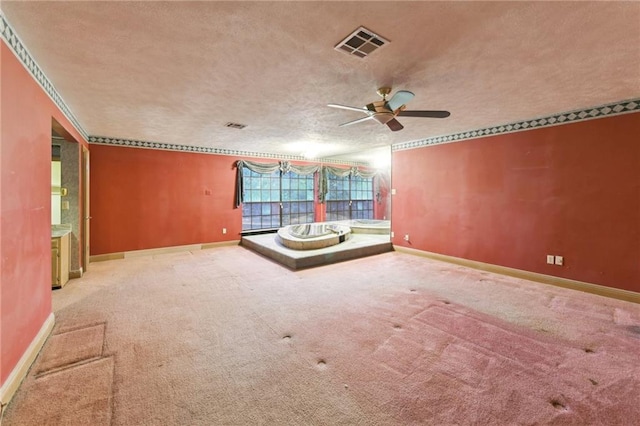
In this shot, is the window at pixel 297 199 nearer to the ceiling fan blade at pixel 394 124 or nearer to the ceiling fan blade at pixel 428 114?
the ceiling fan blade at pixel 394 124

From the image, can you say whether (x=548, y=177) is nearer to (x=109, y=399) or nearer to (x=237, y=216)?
(x=109, y=399)

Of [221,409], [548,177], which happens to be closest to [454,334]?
[221,409]

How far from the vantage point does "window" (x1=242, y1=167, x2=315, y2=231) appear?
7324mm

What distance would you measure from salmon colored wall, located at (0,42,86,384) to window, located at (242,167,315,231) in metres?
4.69

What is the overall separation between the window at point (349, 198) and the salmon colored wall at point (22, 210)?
682 cm

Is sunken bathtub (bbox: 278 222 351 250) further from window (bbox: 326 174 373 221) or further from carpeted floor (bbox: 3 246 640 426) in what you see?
window (bbox: 326 174 373 221)

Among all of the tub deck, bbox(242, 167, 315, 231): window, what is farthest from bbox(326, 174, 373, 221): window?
the tub deck

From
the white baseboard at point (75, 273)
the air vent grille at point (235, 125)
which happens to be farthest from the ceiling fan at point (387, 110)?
the white baseboard at point (75, 273)

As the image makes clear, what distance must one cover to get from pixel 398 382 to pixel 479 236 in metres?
3.65

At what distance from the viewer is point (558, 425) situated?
5.04ft

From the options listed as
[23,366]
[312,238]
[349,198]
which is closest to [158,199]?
[312,238]

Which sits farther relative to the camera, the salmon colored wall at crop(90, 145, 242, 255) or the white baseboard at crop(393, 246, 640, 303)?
the salmon colored wall at crop(90, 145, 242, 255)

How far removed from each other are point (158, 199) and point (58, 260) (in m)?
2.34

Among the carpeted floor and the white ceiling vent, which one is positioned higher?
the white ceiling vent
